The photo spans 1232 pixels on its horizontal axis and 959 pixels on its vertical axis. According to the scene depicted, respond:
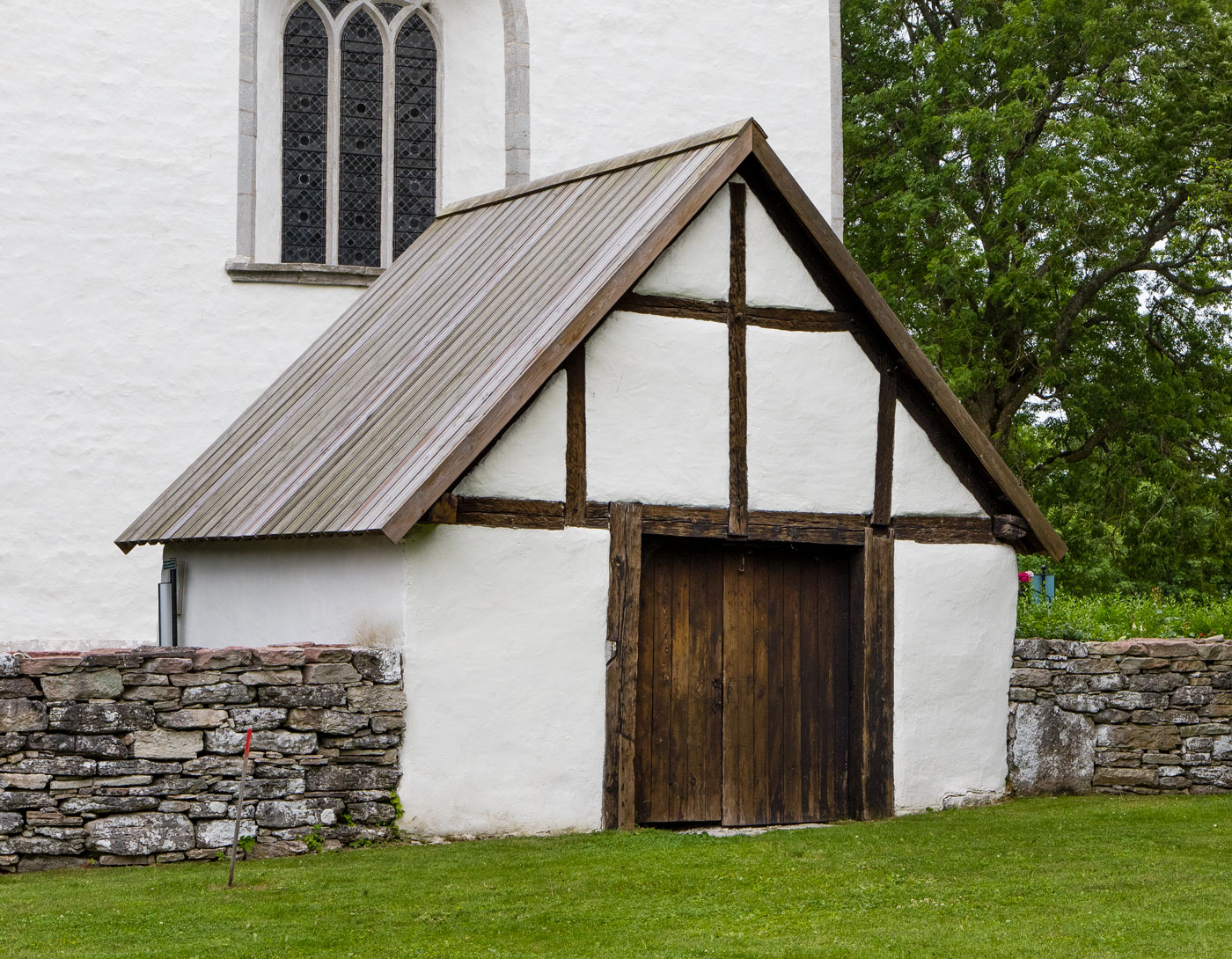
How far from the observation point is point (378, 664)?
1013 centimetres

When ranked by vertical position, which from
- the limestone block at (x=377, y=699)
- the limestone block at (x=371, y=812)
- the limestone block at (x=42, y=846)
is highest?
the limestone block at (x=377, y=699)

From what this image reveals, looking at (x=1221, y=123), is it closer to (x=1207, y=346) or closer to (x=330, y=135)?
(x=1207, y=346)

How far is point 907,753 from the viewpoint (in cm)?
1188

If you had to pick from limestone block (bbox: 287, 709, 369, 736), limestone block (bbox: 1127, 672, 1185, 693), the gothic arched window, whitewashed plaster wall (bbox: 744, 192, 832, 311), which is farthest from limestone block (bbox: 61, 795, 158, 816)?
the gothic arched window

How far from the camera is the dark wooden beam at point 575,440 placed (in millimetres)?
10742

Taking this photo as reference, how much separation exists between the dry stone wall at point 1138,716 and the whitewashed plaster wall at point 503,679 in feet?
13.1

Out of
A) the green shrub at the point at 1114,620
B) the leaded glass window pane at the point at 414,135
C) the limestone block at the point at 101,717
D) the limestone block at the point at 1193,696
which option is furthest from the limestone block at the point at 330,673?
the leaded glass window pane at the point at 414,135

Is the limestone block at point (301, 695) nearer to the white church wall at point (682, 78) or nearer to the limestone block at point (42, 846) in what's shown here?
the limestone block at point (42, 846)

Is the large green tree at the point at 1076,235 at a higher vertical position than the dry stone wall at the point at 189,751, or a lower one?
higher

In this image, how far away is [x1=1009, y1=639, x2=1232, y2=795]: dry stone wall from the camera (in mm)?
12711

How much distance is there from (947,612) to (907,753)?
113 cm

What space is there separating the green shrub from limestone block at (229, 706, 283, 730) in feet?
21.4

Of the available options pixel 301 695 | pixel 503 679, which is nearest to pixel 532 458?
pixel 503 679

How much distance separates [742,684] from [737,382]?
2190mm
